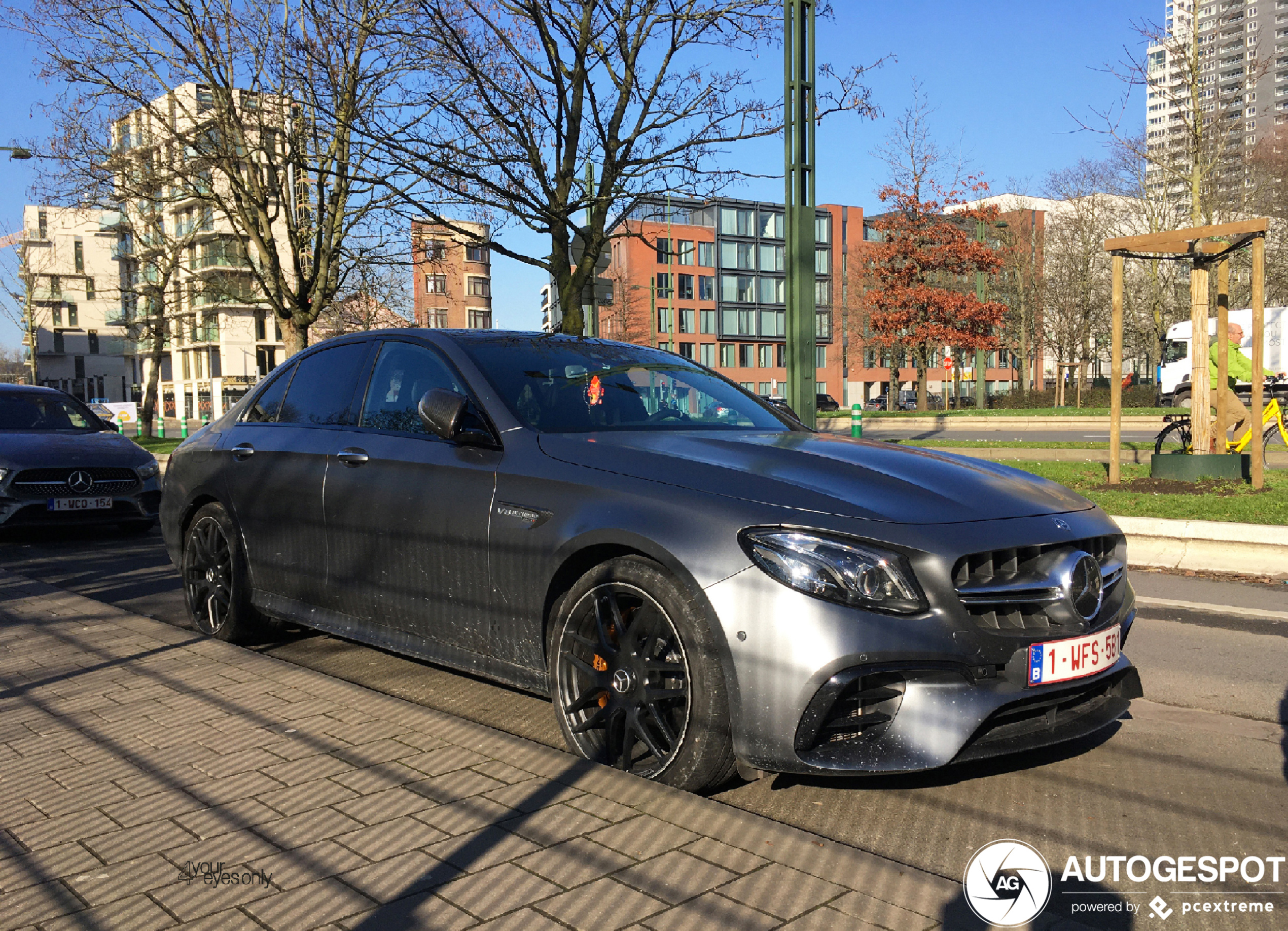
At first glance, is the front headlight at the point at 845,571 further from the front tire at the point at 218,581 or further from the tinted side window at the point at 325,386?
the front tire at the point at 218,581

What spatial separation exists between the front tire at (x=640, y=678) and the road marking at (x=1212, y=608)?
4571 mm

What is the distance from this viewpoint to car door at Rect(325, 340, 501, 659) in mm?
4043

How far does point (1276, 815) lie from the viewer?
3264mm

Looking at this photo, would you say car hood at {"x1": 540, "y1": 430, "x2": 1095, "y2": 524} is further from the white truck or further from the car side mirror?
the white truck

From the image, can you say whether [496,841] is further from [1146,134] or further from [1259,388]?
[1146,134]

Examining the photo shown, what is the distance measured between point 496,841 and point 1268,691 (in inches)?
144

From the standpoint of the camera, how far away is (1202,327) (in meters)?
11.8

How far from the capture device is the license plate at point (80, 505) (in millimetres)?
9914

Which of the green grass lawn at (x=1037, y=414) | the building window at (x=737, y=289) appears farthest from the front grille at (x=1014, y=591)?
the building window at (x=737, y=289)

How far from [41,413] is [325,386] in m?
7.47

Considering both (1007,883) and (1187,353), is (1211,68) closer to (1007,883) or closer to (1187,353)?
(1187,353)

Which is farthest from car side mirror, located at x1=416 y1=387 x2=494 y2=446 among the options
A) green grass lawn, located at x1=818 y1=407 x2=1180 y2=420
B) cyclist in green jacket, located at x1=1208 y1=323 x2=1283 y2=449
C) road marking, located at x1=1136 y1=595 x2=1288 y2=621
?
green grass lawn, located at x1=818 y1=407 x2=1180 y2=420

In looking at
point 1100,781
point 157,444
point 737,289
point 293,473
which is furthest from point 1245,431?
point 737,289

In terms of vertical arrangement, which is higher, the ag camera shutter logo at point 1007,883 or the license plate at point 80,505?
the license plate at point 80,505
